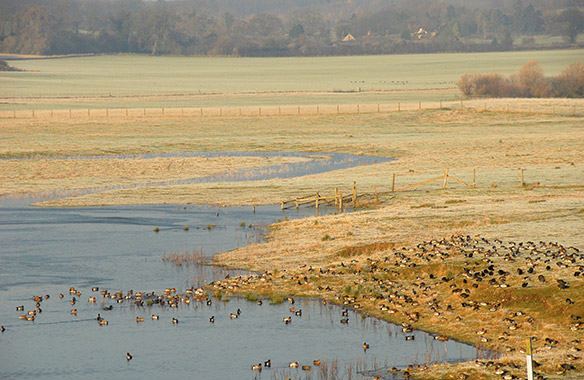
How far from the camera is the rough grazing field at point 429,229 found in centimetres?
2327

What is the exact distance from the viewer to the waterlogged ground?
69.7ft

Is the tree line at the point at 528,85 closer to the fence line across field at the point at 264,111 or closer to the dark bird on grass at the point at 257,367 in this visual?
the fence line across field at the point at 264,111

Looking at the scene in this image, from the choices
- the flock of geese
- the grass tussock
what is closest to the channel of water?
the flock of geese

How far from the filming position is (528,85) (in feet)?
465

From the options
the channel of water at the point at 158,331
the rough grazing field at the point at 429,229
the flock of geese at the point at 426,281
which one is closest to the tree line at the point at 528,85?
the rough grazing field at the point at 429,229

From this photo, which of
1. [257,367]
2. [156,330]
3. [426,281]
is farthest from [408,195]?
[257,367]

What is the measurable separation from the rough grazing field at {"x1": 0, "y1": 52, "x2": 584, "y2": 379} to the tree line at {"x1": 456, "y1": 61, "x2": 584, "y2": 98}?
50.2 m

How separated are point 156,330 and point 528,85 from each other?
127107mm

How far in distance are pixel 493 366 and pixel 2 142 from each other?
7466 cm

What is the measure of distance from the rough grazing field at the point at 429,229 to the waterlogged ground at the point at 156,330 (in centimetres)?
142

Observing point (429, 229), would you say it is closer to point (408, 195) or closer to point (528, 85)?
point (408, 195)

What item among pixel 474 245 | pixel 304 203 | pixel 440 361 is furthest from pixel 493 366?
pixel 304 203

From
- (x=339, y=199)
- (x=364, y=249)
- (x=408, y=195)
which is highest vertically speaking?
(x=364, y=249)

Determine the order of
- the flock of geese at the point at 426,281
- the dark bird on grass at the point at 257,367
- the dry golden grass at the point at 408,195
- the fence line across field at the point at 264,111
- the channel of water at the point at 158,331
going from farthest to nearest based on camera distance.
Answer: the fence line across field at the point at 264,111 → the flock of geese at the point at 426,281 → the dry golden grass at the point at 408,195 → the channel of water at the point at 158,331 → the dark bird on grass at the point at 257,367
